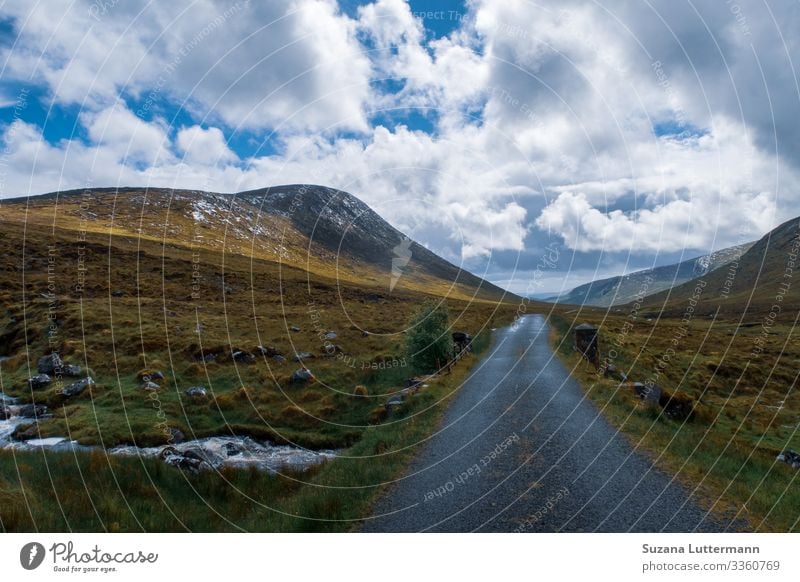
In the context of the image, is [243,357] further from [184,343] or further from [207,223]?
[207,223]

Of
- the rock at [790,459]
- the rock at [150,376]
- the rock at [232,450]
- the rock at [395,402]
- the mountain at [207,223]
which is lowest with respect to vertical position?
Result: the rock at [232,450]

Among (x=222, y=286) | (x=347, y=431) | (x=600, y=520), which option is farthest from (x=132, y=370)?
(x=222, y=286)

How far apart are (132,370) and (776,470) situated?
3159 centimetres

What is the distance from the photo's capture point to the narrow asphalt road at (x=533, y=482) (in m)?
9.20

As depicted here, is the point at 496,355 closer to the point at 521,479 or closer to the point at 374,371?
the point at 374,371

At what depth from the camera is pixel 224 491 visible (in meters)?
13.9

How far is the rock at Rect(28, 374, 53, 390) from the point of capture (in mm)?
23141

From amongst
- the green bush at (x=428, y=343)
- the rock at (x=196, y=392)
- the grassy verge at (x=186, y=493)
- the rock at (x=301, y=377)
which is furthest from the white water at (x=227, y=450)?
the green bush at (x=428, y=343)

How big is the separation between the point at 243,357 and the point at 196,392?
7393mm

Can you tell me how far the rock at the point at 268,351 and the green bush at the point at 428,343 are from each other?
442 inches

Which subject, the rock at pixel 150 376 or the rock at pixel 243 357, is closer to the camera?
the rock at pixel 150 376

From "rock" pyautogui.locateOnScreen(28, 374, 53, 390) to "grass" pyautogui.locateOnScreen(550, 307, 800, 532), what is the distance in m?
28.8

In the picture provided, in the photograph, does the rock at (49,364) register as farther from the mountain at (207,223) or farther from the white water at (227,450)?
the mountain at (207,223)
